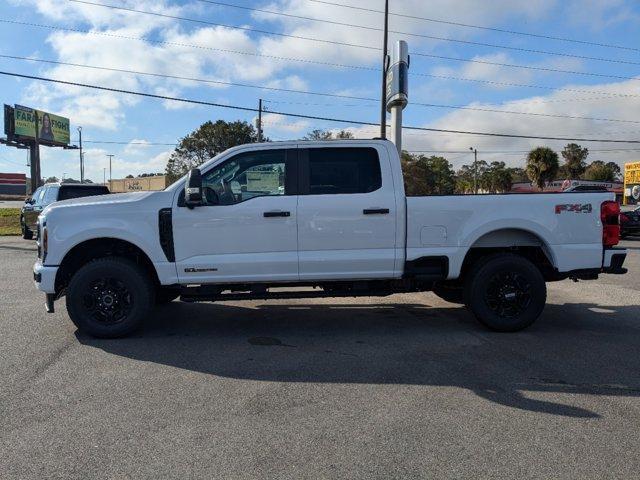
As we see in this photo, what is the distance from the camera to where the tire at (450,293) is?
6.70 meters

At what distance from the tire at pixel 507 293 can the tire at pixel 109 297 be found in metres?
3.73

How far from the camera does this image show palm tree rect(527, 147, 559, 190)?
48.0 meters

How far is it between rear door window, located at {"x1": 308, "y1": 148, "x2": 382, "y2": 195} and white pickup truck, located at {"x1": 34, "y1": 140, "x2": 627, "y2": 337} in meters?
0.01

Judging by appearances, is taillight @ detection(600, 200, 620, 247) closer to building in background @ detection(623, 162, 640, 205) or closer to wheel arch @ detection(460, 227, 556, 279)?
wheel arch @ detection(460, 227, 556, 279)

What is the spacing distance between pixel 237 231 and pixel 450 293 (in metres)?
3.14

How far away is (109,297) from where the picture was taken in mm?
5824

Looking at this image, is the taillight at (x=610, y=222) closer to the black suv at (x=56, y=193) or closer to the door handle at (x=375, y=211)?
the door handle at (x=375, y=211)

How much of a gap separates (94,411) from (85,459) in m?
0.75

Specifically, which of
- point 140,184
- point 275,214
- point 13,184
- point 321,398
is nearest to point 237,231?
point 275,214

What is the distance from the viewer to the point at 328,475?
3.03 metres

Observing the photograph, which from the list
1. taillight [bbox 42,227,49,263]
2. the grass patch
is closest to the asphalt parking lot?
taillight [bbox 42,227,49,263]

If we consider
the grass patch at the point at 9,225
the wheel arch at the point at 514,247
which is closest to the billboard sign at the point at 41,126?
the grass patch at the point at 9,225

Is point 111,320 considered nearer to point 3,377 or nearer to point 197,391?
point 3,377

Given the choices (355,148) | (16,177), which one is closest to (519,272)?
(355,148)
